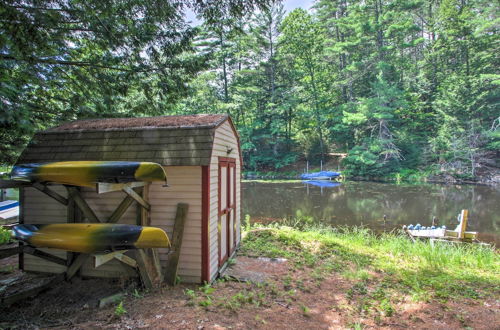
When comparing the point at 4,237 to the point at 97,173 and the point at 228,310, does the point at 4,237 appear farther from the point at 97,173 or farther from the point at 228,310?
the point at 228,310

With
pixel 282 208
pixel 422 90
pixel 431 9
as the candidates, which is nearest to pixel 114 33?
pixel 282 208

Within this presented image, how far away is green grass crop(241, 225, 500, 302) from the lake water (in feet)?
9.75

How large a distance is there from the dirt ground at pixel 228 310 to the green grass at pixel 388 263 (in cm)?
30

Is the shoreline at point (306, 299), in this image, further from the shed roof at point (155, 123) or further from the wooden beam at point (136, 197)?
the shed roof at point (155, 123)

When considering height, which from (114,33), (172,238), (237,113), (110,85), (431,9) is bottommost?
(172,238)

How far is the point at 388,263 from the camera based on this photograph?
579 cm

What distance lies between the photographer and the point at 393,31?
25.2 meters

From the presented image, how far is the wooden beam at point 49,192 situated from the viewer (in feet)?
12.5

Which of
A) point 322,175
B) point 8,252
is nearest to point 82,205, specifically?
point 8,252

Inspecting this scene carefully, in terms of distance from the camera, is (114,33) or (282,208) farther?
(282,208)

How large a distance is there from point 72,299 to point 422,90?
3049 cm

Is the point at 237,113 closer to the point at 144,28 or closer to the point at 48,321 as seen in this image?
the point at 144,28

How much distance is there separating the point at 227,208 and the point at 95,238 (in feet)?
8.15

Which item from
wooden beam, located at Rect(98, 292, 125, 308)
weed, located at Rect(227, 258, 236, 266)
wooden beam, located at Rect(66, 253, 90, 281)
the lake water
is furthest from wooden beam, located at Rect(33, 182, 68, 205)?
the lake water
